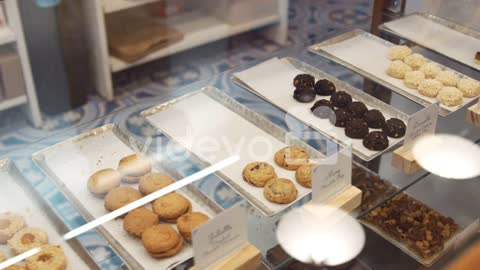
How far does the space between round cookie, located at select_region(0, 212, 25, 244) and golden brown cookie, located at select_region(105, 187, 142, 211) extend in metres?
0.11

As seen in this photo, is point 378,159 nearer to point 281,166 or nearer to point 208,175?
point 281,166

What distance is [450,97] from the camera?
3.05 ft

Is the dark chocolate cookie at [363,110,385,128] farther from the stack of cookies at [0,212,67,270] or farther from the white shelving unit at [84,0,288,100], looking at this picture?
the white shelving unit at [84,0,288,100]

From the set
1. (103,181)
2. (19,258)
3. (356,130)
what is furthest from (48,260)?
(356,130)

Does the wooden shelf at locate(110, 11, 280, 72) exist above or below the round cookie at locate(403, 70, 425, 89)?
below

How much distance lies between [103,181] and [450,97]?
0.56 m

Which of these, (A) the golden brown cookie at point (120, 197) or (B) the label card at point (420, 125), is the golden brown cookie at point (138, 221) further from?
(B) the label card at point (420, 125)

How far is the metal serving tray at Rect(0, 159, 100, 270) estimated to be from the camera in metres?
0.68

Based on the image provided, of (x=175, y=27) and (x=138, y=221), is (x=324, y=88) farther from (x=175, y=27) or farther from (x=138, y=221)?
(x=175, y=27)

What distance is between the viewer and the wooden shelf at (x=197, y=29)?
1.94 meters

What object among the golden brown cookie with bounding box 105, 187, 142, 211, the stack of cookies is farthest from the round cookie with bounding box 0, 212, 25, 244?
the golden brown cookie with bounding box 105, 187, 142, 211

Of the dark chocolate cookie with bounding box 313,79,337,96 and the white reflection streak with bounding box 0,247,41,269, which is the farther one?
the dark chocolate cookie with bounding box 313,79,337,96

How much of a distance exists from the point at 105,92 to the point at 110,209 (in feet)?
4.00

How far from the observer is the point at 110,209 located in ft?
2.38
